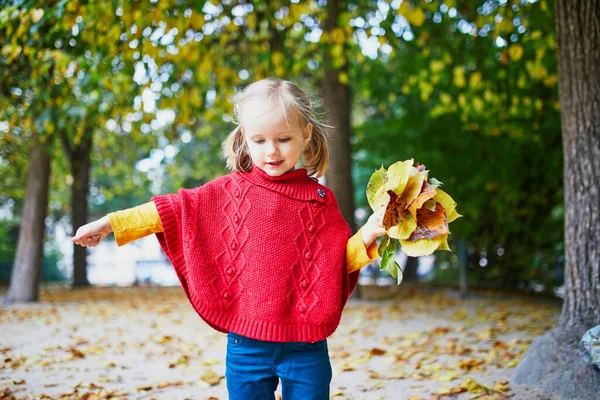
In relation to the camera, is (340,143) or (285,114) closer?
(285,114)

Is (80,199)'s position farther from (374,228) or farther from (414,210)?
(414,210)

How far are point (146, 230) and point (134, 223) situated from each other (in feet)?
0.20

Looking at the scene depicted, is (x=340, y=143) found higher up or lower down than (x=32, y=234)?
higher up

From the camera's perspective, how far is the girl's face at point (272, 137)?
7.57 ft

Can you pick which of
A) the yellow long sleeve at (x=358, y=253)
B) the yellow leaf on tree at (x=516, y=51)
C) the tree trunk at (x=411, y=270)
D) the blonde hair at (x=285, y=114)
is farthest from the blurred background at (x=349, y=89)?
the yellow long sleeve at (x=358, y=253)

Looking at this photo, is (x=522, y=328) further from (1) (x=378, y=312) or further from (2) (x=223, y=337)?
(2) (x=223, y=337)

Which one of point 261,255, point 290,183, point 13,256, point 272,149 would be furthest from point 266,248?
point 13,256

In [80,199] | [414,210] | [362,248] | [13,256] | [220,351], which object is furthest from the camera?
[13,256]

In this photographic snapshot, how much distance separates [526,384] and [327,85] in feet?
19.2

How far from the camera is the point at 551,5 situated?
615cm

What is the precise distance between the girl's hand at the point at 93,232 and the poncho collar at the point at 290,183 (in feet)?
2.12

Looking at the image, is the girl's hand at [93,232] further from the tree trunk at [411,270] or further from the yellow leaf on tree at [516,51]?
the tree trunk at [411,270]

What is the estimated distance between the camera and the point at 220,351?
17.3 feet

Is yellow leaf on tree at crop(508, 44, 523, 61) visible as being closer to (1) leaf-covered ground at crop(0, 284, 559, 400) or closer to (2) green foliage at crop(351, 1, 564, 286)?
(2) green foliage at crop(351, 1, 564, 286)
